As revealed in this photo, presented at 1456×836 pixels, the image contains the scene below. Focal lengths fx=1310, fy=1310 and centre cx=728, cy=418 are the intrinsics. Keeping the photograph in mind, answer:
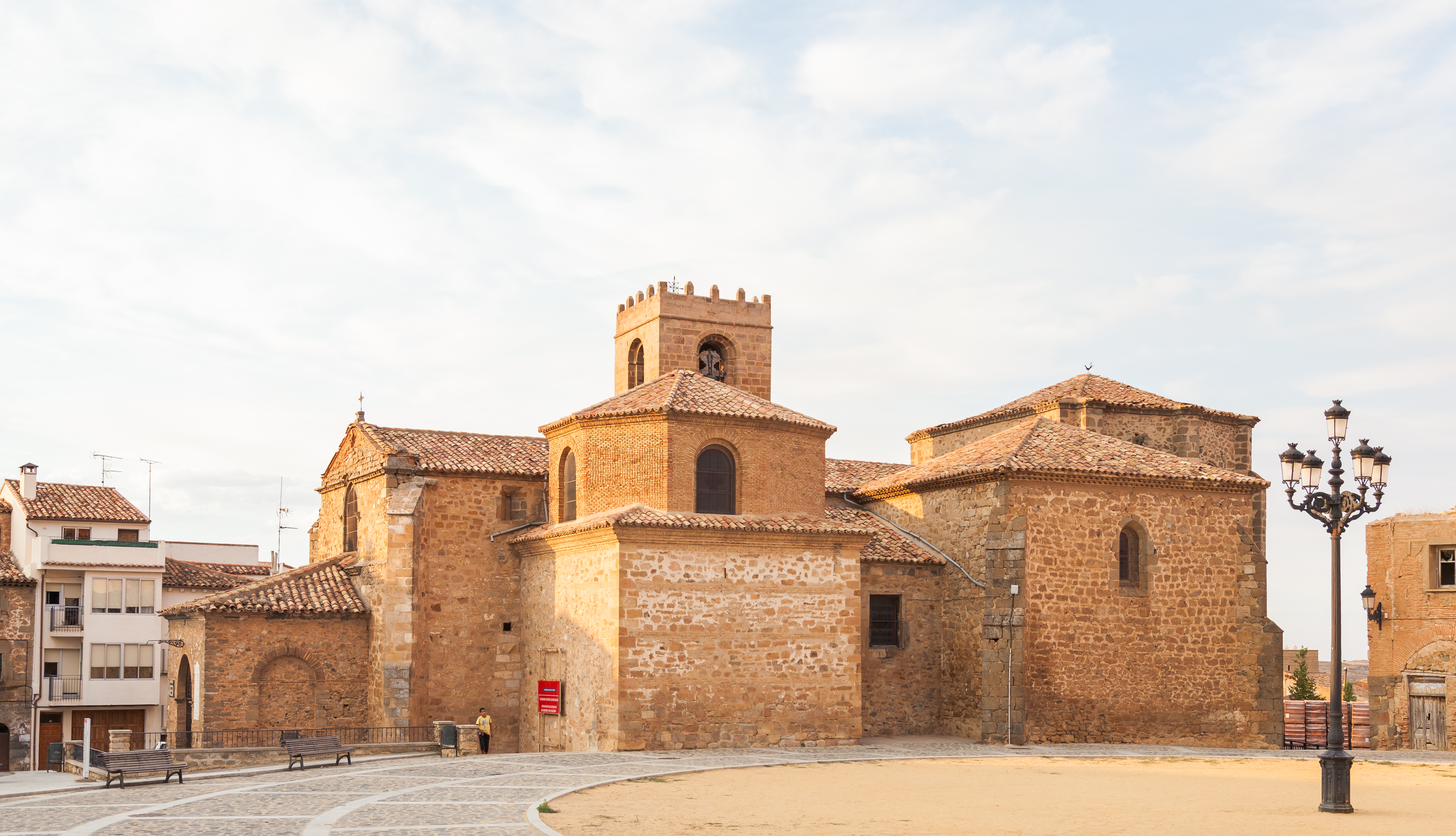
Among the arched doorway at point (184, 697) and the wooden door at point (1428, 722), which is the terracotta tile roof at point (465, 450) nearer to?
the arched doorway at point (184, 697)

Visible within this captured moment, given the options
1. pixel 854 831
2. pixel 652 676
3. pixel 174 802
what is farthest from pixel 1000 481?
pixel 174 802

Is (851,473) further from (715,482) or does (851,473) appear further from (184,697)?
(184,697)

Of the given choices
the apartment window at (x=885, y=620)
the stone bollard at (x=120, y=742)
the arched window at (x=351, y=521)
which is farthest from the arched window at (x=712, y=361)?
the stone bollard at (x=120, y=742)

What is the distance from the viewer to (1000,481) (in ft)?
99.9

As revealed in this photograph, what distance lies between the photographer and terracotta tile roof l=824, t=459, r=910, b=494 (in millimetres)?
36344

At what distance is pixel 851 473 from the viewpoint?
37.7m

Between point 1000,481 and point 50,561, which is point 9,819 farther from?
point 50,561

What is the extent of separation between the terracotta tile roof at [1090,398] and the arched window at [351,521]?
18.0 m

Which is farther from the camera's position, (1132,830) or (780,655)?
(780,655)

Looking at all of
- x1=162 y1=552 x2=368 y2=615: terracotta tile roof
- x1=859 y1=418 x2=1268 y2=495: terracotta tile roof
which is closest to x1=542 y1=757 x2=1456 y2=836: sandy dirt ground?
x1=859 y1=418 x2=1268 y2=495: terracotta tile roof

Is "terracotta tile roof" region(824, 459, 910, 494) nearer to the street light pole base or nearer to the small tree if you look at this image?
the street light pole base

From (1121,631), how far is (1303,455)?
1168 centimetres

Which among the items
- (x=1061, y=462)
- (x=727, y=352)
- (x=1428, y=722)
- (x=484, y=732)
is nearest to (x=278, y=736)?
(x=484, y=732)

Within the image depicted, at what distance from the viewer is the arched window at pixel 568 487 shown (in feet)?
102
